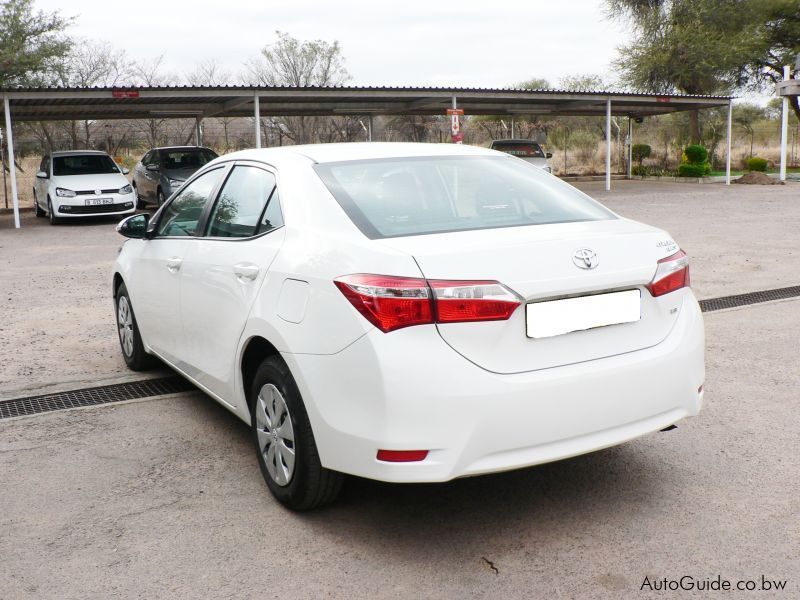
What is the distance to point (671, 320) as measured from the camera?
336 cm

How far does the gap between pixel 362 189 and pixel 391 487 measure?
1.35 meters

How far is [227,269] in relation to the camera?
12.8ft

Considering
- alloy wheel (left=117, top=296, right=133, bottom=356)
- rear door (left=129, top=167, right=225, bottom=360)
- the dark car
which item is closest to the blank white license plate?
rear door (left=129, top=167, right=225, bottom=360)

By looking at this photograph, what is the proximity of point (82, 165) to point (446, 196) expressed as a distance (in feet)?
56.8

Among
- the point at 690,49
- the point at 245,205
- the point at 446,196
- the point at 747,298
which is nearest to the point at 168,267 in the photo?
the point at 245,205

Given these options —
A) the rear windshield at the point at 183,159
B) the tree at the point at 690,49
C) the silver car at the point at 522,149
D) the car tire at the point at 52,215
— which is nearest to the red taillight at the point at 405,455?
the car tire at the point at 52,215

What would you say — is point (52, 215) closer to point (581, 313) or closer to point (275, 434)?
→ point (275, 434)

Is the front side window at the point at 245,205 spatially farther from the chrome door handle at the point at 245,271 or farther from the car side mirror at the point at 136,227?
the car side mirror at the point at 136,227

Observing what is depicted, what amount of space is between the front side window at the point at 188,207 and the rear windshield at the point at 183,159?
16.1 metres

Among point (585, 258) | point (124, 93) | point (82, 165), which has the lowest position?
point (585, 258)

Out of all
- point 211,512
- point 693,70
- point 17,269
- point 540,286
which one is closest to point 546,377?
point 540,286

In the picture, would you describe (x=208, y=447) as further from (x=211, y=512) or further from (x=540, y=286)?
(x=540, y=286)

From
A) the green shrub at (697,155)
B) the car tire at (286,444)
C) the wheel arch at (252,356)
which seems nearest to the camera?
the car tire at (286,444)

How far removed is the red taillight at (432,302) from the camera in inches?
112
